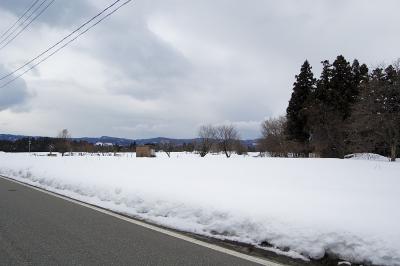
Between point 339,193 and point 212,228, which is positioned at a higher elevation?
point 339,193

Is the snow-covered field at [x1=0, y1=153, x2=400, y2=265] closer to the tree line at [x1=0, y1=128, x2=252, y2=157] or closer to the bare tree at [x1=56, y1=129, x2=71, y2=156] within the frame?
the tree line at [x1=0, y1=128, x2=252, y2=157]

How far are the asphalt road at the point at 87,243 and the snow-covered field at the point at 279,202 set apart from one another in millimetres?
904

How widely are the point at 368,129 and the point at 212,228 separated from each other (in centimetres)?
2256

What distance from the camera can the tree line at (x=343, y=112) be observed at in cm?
2556

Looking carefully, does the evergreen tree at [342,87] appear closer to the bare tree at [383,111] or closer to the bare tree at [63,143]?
the bare tree at [383,111]

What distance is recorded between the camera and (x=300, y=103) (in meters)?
52.8

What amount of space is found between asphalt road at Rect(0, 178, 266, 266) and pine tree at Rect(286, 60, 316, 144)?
150ft

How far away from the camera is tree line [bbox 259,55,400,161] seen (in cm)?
2556

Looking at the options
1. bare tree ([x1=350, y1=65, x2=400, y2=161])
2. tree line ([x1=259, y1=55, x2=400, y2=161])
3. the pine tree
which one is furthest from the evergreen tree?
bare tree ([x1=350, y1=65, x2=400, y2=161])

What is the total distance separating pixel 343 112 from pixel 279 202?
4275 cm

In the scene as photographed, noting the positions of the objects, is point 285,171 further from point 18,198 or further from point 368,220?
point 18,198

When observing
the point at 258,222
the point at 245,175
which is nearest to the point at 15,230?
the point at 258,222

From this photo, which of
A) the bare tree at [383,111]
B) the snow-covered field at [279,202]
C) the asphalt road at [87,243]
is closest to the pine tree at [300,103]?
the bare tree at [383,111]

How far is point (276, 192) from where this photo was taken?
31.5 ft
